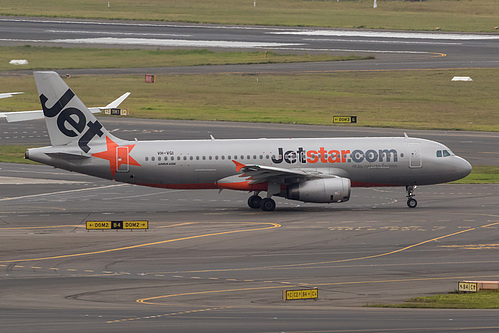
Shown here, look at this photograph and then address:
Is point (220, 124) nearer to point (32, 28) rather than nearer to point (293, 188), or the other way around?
point (293, 188)

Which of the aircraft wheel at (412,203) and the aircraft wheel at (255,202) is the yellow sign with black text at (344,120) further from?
the aircraft wheel at (255,202)

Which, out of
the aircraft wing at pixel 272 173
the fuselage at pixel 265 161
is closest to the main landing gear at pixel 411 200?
the fuselage at pixel 265 161

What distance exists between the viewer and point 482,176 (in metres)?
75.4

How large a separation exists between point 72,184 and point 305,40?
101980 millimetres

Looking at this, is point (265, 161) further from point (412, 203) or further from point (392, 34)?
point (392, 34)

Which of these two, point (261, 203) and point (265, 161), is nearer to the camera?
point (261, 203)

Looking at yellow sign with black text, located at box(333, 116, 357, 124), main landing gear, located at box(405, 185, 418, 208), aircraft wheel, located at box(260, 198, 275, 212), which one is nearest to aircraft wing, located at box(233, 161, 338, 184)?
aircraft wheel, located at box(260, 198, 275, 212)

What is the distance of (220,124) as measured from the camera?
102438mm

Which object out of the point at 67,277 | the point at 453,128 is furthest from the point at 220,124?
the point at 67,277

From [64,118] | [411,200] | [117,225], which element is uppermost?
[64,118]

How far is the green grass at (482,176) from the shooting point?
73.2m

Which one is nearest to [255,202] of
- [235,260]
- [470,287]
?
[235,260]

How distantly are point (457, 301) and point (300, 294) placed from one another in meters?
6.08

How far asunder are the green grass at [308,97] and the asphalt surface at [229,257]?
2559cm
